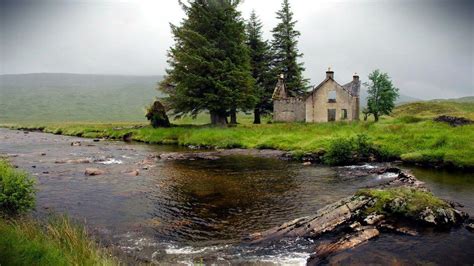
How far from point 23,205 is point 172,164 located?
15.3 metres

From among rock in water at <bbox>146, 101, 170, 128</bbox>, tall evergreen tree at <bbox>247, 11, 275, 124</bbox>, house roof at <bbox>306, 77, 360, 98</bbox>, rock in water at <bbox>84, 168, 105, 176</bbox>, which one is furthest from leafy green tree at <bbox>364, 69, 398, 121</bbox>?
rock in water at <bbox>84, 168, 105, 176</bbox>

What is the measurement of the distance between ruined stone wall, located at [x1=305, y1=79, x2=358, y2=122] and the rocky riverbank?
139 ft

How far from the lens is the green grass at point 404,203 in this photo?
13.0 metres

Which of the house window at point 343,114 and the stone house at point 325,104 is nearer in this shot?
the stone house at point 325,104

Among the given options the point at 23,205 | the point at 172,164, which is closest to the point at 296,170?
the point at 172,164

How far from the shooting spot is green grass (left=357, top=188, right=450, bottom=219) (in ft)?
42.6

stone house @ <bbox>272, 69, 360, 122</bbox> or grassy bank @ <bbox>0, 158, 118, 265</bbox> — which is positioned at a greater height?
stone house @ <bbox>272, 69, 360, 122</bbox>

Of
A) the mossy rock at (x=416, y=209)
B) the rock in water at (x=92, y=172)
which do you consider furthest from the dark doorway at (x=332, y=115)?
the mossy rock at (x=416, y=209)

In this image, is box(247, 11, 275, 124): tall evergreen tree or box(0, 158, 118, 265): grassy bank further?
box(247, 11, 275, 124): tall evergreen tree

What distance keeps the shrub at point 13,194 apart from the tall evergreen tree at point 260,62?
4812cm

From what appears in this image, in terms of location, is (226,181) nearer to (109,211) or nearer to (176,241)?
(109,211)

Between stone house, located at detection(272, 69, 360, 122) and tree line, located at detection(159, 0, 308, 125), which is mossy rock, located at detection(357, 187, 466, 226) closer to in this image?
tree line, located at detection(159, 0, 308, 125)

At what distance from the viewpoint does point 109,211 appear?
16.0 m

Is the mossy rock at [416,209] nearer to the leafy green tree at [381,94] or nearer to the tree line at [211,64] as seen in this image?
the tree line at [211,64]
